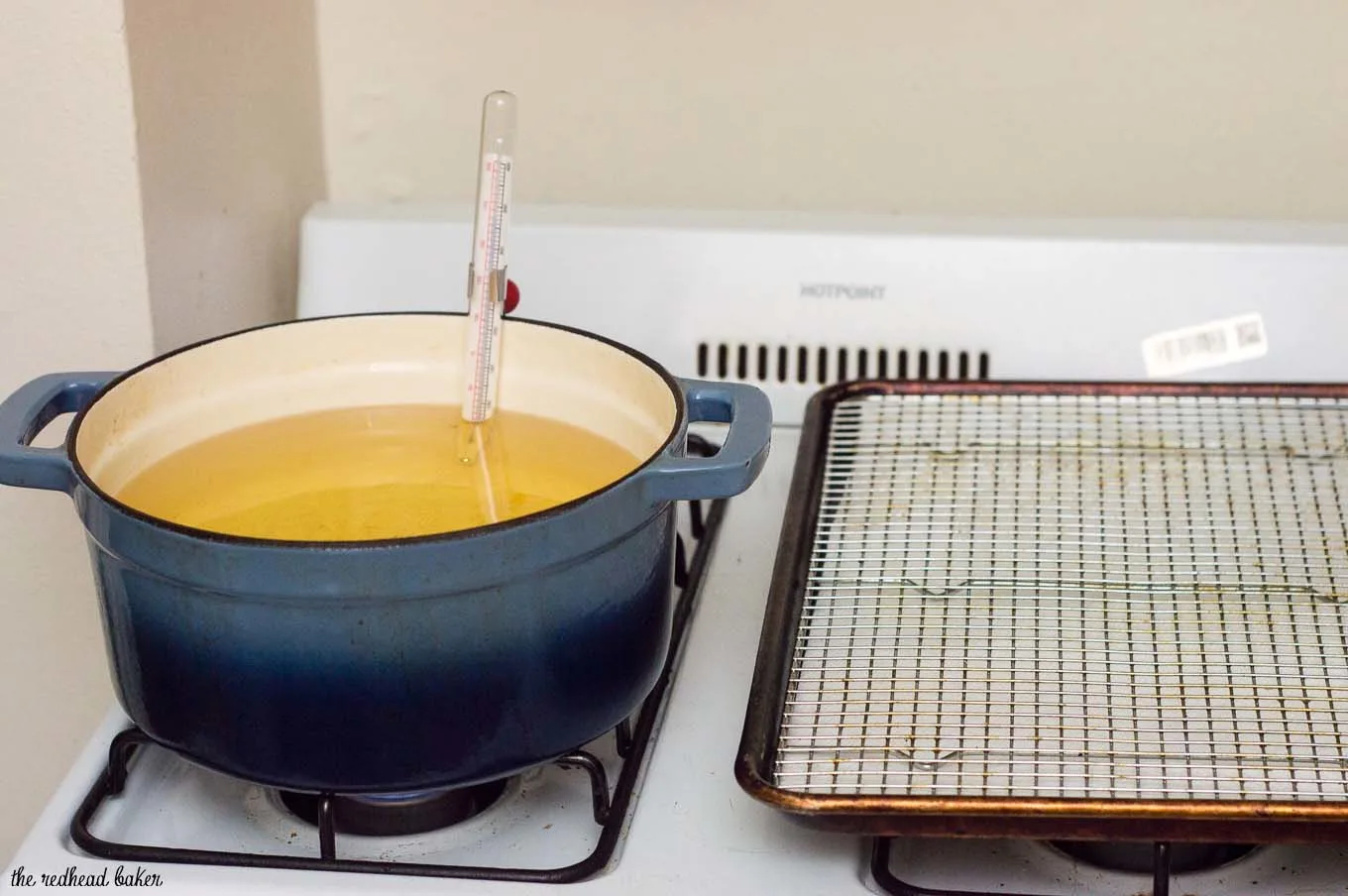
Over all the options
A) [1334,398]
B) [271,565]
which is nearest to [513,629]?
[271,565]

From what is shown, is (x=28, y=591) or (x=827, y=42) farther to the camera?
(x=827, y=42)

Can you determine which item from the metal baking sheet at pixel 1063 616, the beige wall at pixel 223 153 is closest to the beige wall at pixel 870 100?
the beige wall at pixel 223 153

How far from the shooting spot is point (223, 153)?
104cm

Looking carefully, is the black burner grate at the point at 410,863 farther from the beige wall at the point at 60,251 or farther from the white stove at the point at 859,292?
the beige wall at the point at 60,251

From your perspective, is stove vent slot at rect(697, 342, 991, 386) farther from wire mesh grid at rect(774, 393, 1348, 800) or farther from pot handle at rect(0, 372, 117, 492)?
pot handle at rect(0, 372, 117, 492)

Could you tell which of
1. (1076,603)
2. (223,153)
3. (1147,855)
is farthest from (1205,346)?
(223,153)

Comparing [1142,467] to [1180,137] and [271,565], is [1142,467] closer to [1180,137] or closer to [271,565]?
[1180,137]

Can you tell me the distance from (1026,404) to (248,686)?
0.59 metres

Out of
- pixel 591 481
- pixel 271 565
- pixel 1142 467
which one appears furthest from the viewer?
pixel 1142 467

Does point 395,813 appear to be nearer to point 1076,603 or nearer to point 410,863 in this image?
point 410,863

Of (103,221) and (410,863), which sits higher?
(103,221)

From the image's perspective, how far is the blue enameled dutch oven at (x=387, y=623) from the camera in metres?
0.58

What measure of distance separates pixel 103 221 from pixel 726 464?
0.49 m

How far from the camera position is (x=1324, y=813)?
1.95ft
